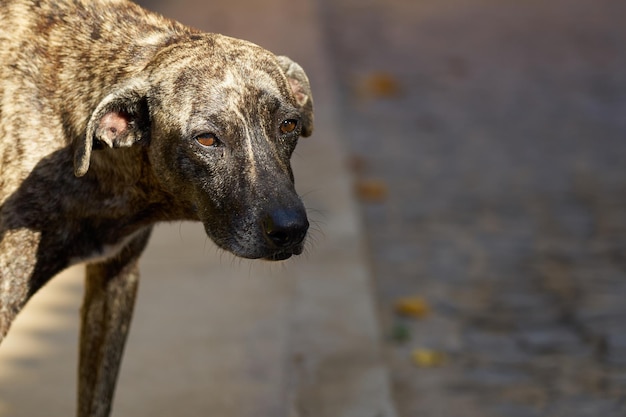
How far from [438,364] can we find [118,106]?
2.68 m

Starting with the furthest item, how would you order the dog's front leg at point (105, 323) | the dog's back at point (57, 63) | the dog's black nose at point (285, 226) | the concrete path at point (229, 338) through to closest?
the concrete path at point (229, 338) → the dog's front leg at point (105, 323) → the dog's back at point (57, 63) → the dog's black nose at point (285, 226)

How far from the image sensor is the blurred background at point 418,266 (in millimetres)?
5703

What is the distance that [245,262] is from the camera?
22.7 ft

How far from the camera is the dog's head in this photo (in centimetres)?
412

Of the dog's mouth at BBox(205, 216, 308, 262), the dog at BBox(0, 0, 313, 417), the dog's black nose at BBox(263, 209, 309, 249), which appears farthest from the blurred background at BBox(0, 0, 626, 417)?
the dog's black nose at BBox(263, 209, 309, 249)

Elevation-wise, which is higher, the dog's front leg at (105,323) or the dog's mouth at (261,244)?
the dog's mouth at (261,244)

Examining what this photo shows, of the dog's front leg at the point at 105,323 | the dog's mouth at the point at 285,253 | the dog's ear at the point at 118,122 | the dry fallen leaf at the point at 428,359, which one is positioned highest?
the dog's ear at the point at 118,122

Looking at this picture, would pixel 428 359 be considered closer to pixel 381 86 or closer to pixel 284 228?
pixel 284 228

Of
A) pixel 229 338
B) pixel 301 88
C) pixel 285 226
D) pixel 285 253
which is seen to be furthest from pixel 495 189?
pixel 285 226

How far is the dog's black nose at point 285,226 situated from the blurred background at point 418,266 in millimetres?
1450

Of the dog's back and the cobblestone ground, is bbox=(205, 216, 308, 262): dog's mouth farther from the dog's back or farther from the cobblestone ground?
the cobblestone ground

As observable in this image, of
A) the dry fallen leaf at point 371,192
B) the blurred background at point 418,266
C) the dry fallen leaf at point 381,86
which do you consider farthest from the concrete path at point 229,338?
the dry fallen leaf at point 381,86

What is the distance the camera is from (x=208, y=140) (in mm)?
4176

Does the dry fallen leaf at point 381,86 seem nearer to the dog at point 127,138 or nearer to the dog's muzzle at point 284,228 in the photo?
the dog at point 127,138
